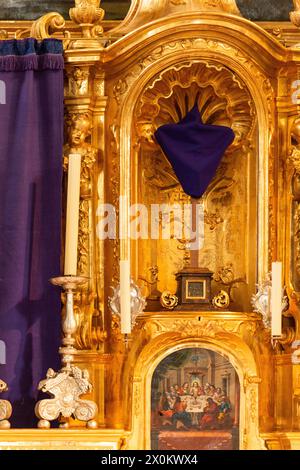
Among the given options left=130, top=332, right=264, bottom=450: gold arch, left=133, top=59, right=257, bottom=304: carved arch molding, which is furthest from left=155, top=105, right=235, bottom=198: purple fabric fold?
left=130, top=332, right=264, bottom=450: gold arch

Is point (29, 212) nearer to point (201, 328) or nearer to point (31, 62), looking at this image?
point (31, 62)

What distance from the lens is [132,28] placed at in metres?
9.23

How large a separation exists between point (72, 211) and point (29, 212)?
0.98 feet

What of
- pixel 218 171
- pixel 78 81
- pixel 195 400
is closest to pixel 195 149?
pixel 218 171

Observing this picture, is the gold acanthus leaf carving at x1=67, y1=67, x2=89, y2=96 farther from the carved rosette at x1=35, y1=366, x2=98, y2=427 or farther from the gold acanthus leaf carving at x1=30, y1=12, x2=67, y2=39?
the carved rosette at x1=35, y1=366, x2=98, y2=427

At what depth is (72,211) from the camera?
8.88m

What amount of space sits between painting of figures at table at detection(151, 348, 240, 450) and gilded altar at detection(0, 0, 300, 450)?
4cm

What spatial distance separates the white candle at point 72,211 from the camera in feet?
28.9

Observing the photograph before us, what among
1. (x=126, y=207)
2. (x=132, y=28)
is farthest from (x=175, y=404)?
(x=132, y=28)

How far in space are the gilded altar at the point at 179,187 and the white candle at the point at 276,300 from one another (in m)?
0.20

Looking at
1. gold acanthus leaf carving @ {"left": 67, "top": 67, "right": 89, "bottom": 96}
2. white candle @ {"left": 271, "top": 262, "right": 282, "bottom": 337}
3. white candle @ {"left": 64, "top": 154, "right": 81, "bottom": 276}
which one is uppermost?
gold acanthus leaf carving @ {"left": 67, "top": 67, "right": 89, "bottom": 96}

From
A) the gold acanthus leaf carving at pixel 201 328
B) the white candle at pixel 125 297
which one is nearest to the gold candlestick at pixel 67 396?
the white candle at pixel 125 297

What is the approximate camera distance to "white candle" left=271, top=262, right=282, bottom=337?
8867mm
